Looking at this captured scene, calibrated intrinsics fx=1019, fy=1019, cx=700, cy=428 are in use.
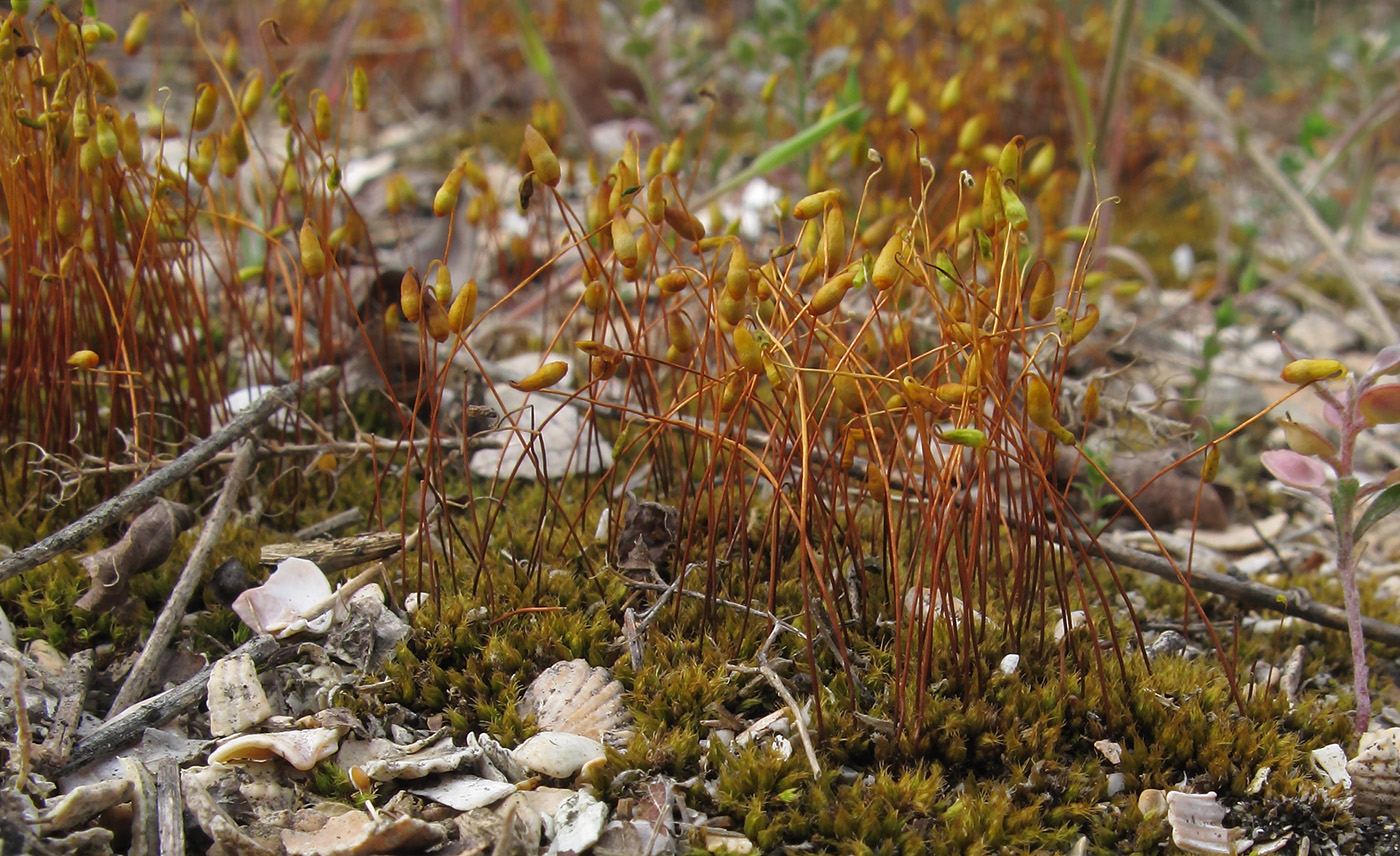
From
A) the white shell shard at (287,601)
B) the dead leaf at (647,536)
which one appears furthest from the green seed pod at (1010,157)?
the white shell shard at (287,601)

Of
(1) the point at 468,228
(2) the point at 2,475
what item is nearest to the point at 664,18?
(1) the point at 468,228

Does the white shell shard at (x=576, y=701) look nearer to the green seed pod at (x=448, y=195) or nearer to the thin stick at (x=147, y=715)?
the thin stick at (x=147, y=715)

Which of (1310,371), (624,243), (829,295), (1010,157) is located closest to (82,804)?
(624,243)

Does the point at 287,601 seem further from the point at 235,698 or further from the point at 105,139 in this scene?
the point at 105,139

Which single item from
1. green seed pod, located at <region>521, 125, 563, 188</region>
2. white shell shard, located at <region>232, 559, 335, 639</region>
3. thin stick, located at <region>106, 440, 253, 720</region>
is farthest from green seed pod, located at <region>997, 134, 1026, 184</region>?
thin stick, located at <region>106, 440, 253, 720</region>

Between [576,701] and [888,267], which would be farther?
[576,701]

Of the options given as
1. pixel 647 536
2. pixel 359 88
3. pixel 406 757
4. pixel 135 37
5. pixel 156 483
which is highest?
pixel 135 37

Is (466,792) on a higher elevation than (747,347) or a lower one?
lower

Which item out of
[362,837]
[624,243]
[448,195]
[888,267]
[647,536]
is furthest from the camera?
[647,536]
